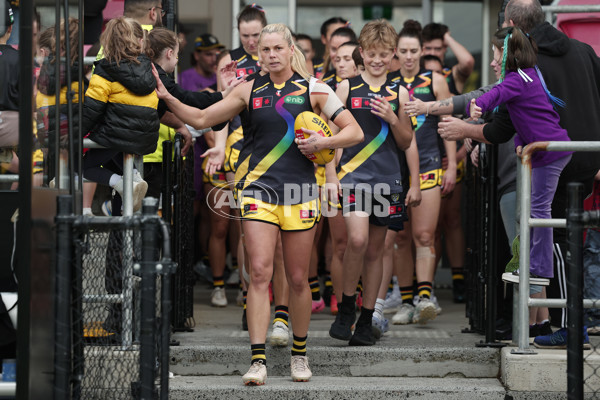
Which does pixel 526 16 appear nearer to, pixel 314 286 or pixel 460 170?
pixel 460 170

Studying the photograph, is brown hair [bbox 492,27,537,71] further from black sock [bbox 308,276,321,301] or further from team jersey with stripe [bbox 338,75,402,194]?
black sock [bbox 308,276,321,301]

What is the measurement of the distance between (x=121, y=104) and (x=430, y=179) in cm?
273

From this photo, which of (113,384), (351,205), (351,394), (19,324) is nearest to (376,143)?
(351,205)

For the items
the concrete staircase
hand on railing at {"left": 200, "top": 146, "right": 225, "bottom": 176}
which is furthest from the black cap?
the concrete staircase

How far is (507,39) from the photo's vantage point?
18.9 feet

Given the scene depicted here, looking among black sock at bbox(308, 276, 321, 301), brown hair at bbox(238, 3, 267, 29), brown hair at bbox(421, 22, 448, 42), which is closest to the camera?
brown hair at bbox(238, 3, 267, 29)

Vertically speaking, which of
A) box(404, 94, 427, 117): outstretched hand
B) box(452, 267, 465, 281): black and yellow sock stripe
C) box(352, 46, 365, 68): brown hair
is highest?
box(352, 46, 365, 68): brown hair

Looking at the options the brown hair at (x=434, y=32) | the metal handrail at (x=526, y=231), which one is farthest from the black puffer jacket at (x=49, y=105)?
the brown hair at (x=434, y=32)

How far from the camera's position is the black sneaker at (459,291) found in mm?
8625

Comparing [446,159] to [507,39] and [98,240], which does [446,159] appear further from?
[98,240]

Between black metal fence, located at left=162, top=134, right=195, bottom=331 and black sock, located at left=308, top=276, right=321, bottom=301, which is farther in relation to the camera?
black sock, located at left=308, top=276, right=321, bottom=301

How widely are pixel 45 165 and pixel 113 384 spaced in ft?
4.80

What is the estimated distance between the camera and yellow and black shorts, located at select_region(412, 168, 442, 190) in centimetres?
751

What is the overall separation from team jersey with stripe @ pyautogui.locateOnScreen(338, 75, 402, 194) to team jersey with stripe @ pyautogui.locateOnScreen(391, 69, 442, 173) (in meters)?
1.04
